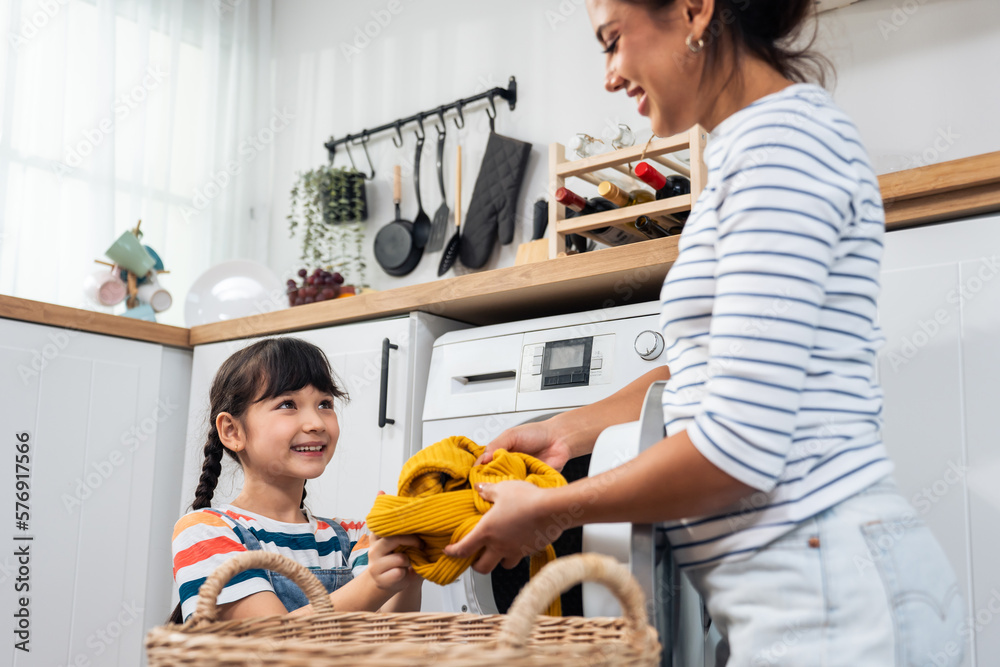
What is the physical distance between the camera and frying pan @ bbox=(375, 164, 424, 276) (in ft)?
8.02

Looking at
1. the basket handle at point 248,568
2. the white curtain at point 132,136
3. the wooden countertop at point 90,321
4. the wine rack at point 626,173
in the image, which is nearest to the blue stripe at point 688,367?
the basket handle at point 248,568

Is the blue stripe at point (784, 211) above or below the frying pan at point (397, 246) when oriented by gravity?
below

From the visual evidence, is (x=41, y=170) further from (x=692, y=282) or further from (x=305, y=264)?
(x=692, y=282)

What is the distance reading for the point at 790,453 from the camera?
68cm

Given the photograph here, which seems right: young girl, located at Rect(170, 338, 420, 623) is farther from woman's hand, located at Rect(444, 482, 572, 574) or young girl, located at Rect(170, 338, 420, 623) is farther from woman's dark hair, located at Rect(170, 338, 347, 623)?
woman's hand, located at Rect(444, 482, 572, 574)

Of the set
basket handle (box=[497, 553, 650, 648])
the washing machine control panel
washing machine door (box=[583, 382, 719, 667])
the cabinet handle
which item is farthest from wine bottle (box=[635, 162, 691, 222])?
basket handle (box=[497, 553, 650, 648])

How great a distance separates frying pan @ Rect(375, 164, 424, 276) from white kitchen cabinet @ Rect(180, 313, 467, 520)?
0.64 meters

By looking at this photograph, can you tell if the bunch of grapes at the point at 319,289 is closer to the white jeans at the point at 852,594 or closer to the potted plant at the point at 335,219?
the potted plant at the point at 335,219

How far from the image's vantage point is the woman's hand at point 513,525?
0.72 m

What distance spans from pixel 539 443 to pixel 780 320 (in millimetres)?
413

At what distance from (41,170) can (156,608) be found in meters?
1.30

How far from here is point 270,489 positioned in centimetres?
130

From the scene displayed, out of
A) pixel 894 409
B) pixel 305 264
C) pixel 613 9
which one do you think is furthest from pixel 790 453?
pixel 305 264

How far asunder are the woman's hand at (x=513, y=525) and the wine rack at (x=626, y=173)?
3.04 feet
